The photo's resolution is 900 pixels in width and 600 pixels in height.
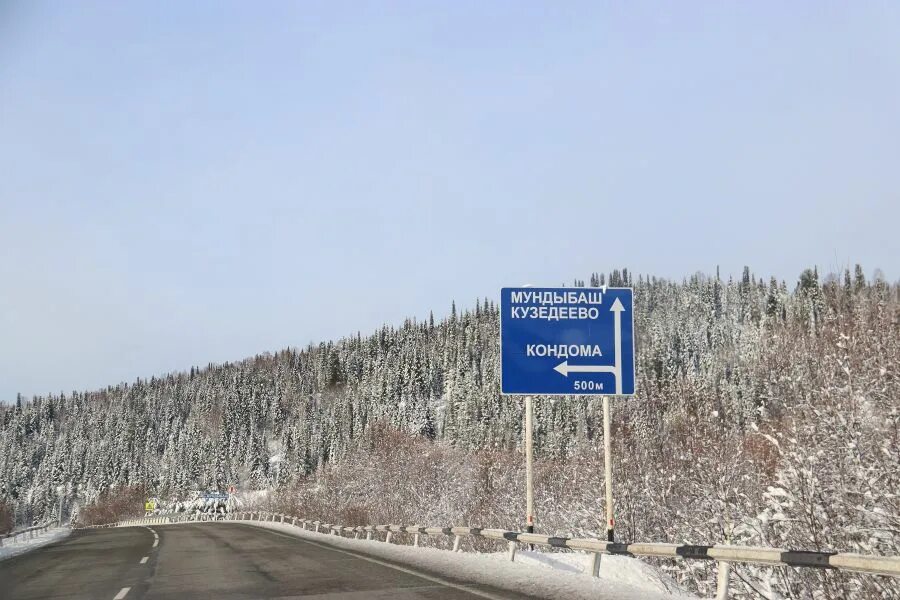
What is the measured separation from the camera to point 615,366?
16328 mm

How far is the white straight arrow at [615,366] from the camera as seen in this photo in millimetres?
16297

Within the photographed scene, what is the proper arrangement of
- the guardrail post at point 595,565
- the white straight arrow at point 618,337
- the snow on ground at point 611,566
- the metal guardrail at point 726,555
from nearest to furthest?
the metal guardrail at point 726,555 < the guardrail post at point 595,565 < the snow on ground at point 611,566 < the white straight arrow at point 618,337

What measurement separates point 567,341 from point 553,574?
15.9 ft

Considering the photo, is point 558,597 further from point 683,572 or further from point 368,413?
point 368,413

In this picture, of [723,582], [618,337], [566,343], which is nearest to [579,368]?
[566,343]

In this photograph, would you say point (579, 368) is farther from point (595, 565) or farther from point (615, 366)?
point (595, 565)

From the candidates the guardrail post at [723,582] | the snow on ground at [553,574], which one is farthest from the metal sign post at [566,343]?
the guardrail post at [723,582]

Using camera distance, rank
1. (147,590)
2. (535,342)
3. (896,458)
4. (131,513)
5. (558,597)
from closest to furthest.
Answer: (558,597)
(147,590)
(896,458)
(535,342)
(131,513)

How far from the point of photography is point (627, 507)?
88.9 ft

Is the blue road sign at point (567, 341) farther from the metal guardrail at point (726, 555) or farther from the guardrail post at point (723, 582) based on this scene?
the guardrail post at point (723, 582)

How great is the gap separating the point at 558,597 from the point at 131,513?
172m

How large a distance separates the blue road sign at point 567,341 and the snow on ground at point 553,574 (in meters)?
Result: 3.31

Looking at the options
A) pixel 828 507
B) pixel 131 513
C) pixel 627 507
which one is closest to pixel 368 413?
pixel 131 513

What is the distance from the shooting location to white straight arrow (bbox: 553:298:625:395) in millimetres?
16297
